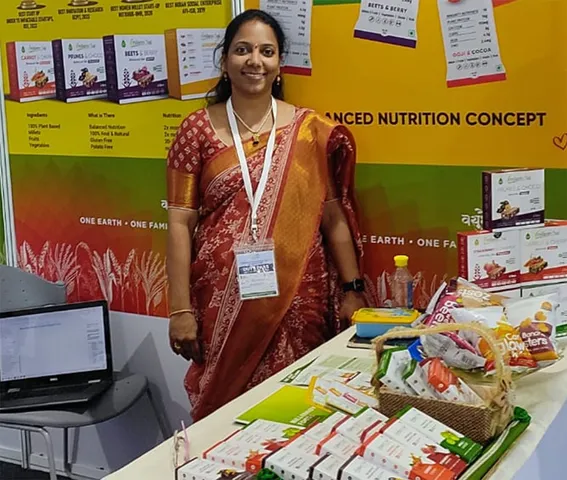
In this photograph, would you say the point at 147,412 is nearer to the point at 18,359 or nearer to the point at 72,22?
the point at 18,359

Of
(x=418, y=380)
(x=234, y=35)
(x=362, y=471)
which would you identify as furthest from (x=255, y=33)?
(x=362, y=471)

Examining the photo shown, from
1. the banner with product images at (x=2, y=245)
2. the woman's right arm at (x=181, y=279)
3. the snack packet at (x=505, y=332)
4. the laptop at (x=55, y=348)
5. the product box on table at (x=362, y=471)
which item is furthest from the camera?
the banner with product images at (x=2, y=245)

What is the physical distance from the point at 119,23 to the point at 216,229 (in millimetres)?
914

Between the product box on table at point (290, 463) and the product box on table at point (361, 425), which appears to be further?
the product box on table at point (361, 425)

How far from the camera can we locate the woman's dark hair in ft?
8.13

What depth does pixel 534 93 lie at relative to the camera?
7.50ft

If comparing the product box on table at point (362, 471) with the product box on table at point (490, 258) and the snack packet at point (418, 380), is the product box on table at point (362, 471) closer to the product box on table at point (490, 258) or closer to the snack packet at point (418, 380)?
the snack packet at point (418, 380)

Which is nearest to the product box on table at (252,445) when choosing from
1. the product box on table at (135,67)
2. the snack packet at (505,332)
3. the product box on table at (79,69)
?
the snack packet at (505,332)

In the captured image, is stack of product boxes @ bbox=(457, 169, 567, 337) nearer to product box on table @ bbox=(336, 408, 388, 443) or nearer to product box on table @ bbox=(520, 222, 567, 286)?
product box on table @ bbox=(520, 222, 567, 286)

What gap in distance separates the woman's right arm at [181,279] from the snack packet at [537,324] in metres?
1.12

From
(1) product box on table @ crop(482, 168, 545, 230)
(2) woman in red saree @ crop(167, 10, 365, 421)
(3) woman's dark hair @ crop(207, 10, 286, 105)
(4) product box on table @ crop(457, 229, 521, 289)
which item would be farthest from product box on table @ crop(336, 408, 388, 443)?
(3) woman's dark hair @ crop(207, 10, 286, 105)

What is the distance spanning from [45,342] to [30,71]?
102 centimetres

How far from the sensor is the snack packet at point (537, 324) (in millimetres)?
1629

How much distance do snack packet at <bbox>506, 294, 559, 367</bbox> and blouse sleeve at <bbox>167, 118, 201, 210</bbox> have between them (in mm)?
1134
